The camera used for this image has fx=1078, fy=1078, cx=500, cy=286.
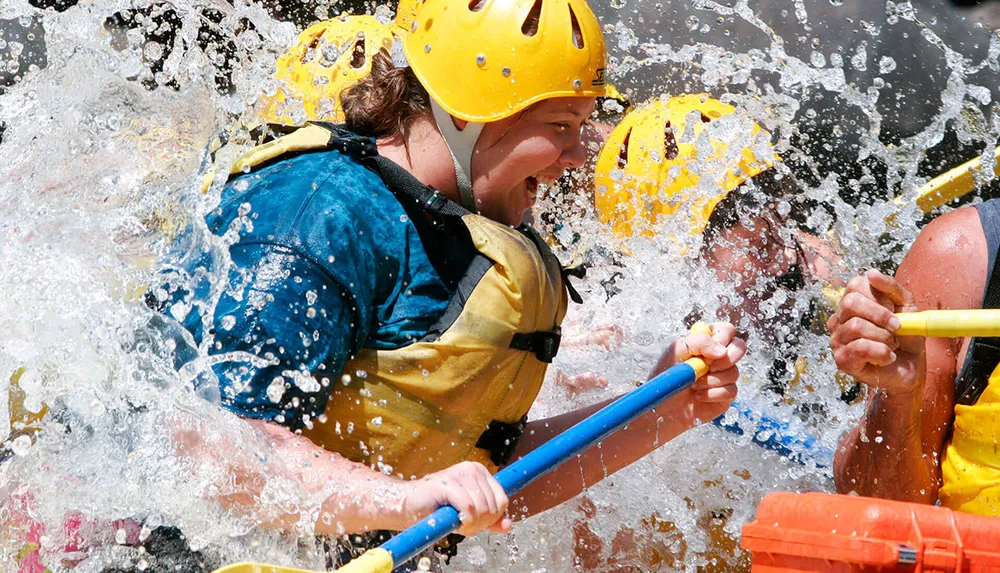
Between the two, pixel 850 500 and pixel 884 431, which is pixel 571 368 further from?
pixel 850 500

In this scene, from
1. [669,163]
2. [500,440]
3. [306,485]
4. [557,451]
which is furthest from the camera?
[669,163]

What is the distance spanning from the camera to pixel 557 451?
7.64 feet

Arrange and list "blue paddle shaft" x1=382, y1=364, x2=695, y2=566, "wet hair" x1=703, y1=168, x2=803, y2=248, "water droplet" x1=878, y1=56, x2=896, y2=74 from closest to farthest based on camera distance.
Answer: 1. "blue paddle shaft" x1=382, y1=364, x2=695, y2=566
2. "wet hair" x1=703, y1=168, x2=803, y2=248
3. "water droplet" x1=878, y1=56, x2=896, y2=74

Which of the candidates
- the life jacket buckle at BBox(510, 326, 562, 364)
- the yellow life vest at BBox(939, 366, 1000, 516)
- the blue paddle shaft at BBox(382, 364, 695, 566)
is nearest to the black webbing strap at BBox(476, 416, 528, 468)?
the life jacket buckle at BBox(510, 326, 562, 364)

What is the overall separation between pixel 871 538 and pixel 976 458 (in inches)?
31.5

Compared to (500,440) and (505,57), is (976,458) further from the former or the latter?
(505,57)

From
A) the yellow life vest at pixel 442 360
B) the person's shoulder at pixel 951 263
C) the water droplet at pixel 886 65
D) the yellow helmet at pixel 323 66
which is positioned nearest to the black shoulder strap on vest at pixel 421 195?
Result: the yellow life vest at pixel 442 360

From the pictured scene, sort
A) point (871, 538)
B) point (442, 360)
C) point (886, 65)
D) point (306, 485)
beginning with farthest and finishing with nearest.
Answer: point (886, 65) → point (442, 360) → point (306, 485) → point (871, 538)

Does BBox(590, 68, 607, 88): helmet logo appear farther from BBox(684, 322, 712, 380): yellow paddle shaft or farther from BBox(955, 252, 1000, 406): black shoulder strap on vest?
BBox(955, 252, 1000, 406): black shoulder strap on vest

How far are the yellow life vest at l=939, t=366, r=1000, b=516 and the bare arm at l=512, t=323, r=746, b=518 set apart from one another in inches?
22.9

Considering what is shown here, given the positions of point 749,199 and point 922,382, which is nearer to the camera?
point 922,382

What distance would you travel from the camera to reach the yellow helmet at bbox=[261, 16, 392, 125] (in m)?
4.48

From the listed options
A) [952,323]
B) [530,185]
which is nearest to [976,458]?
[952,323]

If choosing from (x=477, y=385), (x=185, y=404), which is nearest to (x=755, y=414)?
(x=477, y=385)
